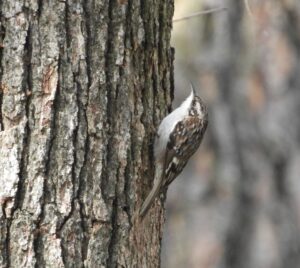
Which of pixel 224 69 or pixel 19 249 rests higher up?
pixel 224 69

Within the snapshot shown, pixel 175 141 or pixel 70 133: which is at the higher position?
pixel 175 141

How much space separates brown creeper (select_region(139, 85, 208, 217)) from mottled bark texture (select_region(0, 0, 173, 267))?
0.17m

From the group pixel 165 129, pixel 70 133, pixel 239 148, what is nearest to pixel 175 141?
pixel 165 129

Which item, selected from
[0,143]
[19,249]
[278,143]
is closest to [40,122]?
[0,143]

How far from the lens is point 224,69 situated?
692 centimetres

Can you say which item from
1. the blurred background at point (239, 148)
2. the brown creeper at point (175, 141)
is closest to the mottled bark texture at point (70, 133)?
the brown creeper at point (175, 141)

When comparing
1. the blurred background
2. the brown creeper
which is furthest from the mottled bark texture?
the blurred background

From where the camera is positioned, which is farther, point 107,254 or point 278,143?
point 278,143

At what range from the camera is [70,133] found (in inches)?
125

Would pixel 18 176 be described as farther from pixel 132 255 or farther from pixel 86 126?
pixel 132 255

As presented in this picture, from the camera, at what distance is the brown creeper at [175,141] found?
3539 millimetres

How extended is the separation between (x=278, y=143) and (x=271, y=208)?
39 centimetres

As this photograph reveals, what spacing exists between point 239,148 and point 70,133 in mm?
3782

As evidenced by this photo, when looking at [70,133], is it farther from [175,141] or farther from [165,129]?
[175,141]
